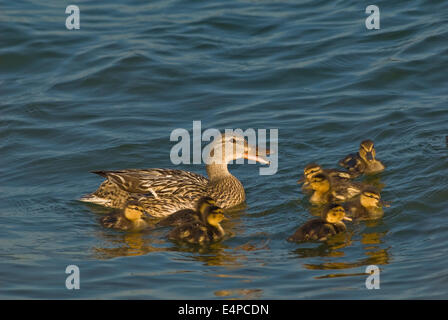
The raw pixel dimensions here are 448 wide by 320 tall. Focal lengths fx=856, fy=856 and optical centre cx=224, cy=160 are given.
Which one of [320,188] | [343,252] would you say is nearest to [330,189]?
[320,188]

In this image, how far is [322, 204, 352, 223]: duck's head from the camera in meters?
7.02

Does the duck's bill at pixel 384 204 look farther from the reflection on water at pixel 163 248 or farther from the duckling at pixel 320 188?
the reflection on water at pixel 163 248

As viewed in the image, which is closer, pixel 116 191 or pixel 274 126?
pixel 116 191

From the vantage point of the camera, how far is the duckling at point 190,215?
24.2 ft

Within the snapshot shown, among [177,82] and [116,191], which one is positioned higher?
[177,82]

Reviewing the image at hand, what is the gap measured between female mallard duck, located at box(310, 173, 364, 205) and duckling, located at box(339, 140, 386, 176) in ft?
0.63

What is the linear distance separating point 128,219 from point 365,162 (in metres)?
2.48

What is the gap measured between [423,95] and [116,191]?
4380 mm

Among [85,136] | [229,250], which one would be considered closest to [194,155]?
[85,136]

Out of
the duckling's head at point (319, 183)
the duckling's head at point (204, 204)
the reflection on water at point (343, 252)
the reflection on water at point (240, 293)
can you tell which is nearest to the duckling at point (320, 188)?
the duckling's head at point (319, 183)

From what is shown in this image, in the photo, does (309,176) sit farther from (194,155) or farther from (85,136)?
(85,136)

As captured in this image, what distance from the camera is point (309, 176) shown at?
8.05 metres

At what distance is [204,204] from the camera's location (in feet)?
24.4
